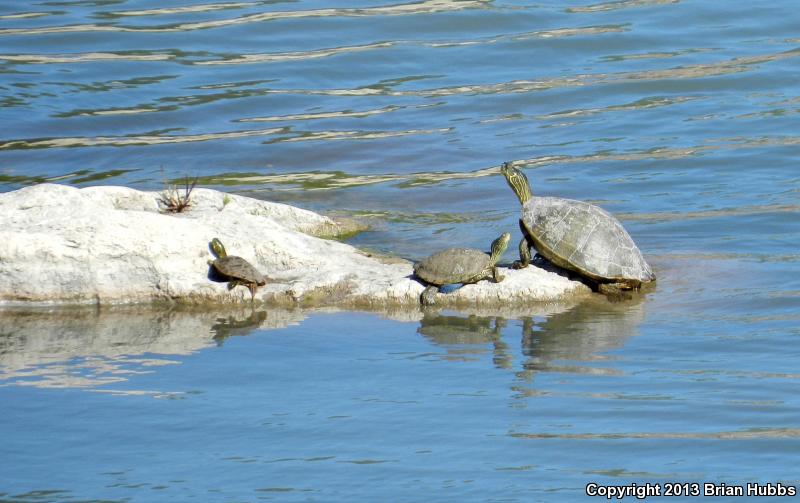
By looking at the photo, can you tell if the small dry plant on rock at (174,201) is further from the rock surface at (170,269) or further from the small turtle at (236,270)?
the small turtle at (236,270)

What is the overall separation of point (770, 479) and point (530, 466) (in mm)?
1110

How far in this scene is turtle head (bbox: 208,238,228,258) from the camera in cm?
927

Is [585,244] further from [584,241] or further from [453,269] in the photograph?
[453,269]

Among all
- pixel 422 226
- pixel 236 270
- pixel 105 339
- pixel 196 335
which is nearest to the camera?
pixel 105 339

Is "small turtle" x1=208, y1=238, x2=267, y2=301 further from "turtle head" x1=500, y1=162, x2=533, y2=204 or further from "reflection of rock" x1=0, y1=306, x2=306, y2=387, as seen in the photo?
"turtle head" x1=500, y1=162, x2=533, y2=204

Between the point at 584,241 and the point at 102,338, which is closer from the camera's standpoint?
the point at 102,338

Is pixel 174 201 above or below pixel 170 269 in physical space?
above

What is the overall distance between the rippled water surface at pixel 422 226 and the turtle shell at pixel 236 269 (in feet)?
0.89

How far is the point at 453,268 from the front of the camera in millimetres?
9109

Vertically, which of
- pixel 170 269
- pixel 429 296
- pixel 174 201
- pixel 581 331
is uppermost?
pixel 174 201

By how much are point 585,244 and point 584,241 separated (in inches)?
1.1

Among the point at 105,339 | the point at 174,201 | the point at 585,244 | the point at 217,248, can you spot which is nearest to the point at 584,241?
the point at 585,244

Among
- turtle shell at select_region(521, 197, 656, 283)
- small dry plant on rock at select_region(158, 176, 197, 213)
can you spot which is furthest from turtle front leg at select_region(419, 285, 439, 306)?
small dry plant on rock at select_region(158, 176, 197, 213)

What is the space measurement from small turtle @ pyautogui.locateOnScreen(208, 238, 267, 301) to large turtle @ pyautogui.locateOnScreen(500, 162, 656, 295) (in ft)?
6.61
